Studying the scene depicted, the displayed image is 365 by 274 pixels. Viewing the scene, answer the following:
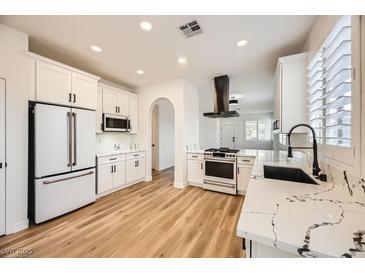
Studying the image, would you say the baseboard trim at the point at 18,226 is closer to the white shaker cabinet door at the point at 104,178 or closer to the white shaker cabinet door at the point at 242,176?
the white shaker cabinet door at the point at 104,178

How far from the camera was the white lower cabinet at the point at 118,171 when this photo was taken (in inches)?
124

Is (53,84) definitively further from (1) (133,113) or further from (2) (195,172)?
(2) (195,172)

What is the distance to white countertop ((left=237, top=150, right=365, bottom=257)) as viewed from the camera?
523mm

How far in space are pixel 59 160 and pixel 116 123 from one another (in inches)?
61.2

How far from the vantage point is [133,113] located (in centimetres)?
422

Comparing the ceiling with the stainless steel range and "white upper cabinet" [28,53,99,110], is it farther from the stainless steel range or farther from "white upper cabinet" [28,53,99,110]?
the stainless steel range

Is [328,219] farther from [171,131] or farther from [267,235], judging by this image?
[171,131]

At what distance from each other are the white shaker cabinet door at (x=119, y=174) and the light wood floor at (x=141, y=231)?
0.40m

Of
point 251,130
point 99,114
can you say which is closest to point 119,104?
point 99,114

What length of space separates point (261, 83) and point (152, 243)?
4458 mm

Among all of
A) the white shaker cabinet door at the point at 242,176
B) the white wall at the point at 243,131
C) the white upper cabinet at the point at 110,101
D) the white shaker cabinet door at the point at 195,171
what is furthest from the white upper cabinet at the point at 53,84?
the white wall at the point at 243,131

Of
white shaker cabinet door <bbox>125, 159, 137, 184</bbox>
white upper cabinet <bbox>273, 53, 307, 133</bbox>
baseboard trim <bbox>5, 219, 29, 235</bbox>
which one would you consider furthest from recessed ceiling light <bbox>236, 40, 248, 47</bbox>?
baseboard trim <bbox>5, 219, 29, 235</bbox>

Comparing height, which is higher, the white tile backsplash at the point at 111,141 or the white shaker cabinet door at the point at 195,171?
the white tile backsplash at the point at 111,141

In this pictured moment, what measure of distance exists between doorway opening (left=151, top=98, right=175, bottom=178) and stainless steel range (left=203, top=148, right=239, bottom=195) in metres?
2.58
